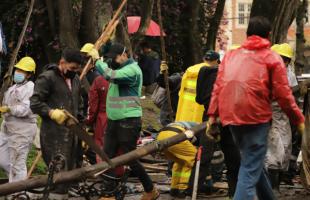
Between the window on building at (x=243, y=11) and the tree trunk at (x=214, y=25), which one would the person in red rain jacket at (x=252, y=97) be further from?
the window on building at (x=243, y=11)

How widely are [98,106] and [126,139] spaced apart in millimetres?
1910

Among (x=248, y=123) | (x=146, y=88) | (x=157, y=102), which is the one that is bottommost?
(x=146, y=88)

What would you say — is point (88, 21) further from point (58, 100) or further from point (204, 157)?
point (58, 100)

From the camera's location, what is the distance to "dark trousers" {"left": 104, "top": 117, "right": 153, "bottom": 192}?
9633 mm

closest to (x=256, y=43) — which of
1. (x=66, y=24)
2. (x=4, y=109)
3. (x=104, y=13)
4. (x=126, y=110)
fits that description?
(x=126, y=110)

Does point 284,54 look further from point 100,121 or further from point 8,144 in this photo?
point 8,144

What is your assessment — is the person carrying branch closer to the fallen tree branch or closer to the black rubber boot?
the fallen tree branch

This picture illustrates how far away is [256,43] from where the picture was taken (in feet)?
25.0

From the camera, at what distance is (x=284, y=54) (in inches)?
404

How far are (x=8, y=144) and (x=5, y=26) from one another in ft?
40.5

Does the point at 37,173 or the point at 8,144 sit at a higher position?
the point at 8,144

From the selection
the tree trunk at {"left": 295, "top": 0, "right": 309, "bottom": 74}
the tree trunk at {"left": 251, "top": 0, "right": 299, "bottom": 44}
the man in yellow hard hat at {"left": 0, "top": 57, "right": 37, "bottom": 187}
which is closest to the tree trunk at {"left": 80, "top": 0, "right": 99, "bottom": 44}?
the tree trunk at {"left": 251, "top": 0, "right": 299, "bottom": 44}

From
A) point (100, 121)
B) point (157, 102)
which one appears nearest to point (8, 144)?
point (100, 121)

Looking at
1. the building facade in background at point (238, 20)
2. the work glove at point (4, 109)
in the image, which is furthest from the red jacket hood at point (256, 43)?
the building facade in background at point (238, 20)
